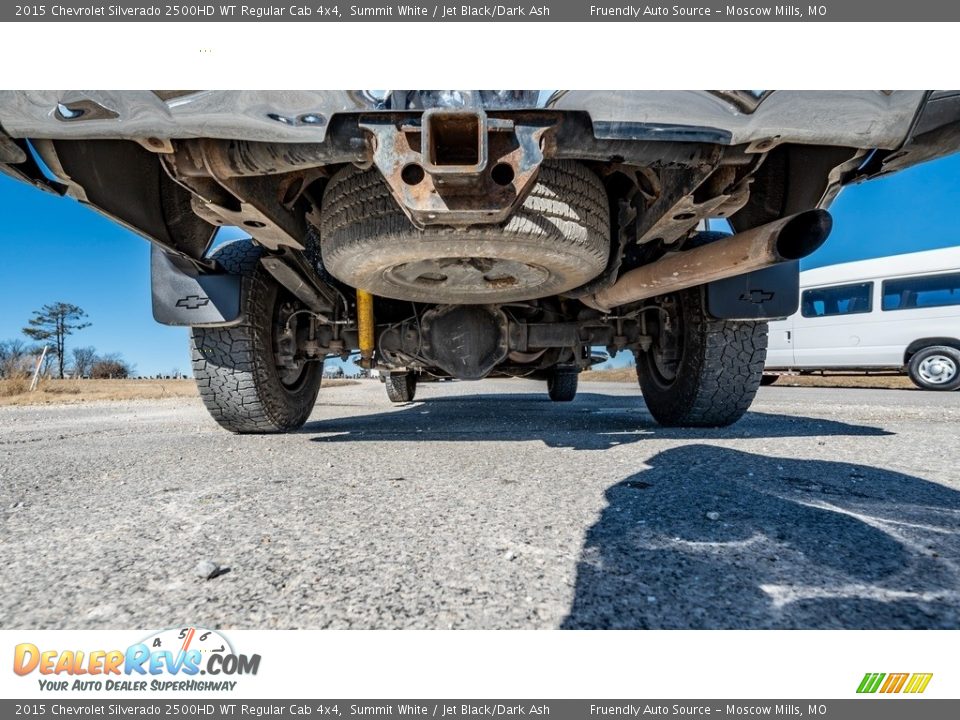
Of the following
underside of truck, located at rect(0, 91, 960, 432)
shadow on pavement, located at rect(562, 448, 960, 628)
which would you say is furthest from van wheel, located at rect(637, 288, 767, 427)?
shadow on pavement, located at rect(562, 448, 960, 628)

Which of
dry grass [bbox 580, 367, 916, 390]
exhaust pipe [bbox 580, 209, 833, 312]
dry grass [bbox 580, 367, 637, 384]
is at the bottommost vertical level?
dry grass [bbox 580, 367, 637, 384]

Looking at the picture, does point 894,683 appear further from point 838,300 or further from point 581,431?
point 838,300

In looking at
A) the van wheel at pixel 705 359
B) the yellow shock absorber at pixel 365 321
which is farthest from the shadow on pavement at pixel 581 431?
the yellow shock absorber at pixel 365 321

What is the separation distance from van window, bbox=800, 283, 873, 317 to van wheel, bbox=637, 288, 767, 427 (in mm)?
Answer: 6816

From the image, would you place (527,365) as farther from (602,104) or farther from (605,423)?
(602,104)

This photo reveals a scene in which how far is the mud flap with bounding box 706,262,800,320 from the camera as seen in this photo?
1.81 m

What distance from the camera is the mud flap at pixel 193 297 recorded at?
1768 millimetres

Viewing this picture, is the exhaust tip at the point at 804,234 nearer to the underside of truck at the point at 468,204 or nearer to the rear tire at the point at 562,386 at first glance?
the underside of truck at the point at 468,204

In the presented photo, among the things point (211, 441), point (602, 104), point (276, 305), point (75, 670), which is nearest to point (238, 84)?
point (602, 104)

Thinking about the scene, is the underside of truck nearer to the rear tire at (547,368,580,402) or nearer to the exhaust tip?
the exhaust tip

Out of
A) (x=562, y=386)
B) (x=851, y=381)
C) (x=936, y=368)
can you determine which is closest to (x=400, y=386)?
(x=562, y=386)

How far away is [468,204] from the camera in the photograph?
40.7 inches

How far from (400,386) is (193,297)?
330cm

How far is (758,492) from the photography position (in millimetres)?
1008
